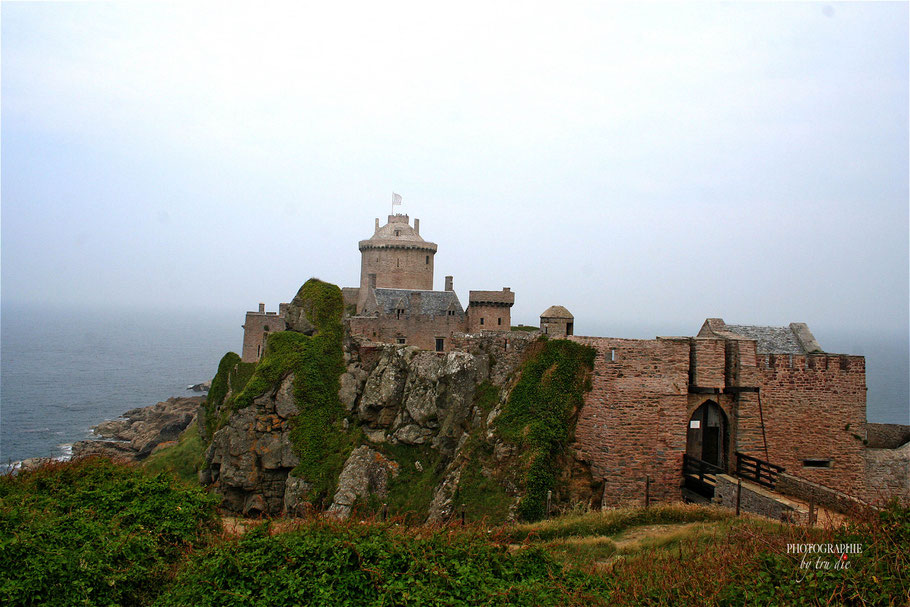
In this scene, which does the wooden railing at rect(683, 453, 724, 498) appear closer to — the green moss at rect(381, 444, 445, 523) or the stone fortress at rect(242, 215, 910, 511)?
the stone fortress at rect(242, 215, 910, 511)

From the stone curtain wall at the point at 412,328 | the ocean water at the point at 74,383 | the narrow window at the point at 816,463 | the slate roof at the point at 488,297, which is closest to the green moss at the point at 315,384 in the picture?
the stone curtain wall at the point at 412,328

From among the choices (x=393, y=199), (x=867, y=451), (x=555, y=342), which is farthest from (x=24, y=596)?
(x=393, y=199)

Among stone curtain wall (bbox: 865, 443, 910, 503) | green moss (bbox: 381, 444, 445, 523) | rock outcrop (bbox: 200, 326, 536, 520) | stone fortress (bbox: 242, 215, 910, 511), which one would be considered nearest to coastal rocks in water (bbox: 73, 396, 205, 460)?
rock outcrop (bbox: 200, 326, 536, 520)

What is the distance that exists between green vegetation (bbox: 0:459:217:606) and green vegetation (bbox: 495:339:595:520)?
10514 mm

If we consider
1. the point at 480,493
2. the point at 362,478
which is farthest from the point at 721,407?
the point at 362,478

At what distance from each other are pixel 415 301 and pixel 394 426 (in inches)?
558

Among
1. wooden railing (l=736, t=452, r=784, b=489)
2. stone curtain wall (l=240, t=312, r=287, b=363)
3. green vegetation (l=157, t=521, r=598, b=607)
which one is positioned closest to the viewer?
green vegetation (l=157, t=521, r=598, b=607)

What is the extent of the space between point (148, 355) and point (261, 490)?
14782 cm

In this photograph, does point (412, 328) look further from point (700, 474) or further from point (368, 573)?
point (368, 573)

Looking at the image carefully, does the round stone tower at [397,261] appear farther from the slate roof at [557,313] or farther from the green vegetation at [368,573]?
the green vegetation at [368,573]

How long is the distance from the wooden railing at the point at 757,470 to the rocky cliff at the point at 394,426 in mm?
5326

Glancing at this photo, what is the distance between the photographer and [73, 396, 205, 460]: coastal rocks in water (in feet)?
177

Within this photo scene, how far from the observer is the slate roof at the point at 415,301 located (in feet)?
139

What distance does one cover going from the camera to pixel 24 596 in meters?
11.6
